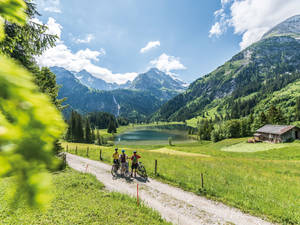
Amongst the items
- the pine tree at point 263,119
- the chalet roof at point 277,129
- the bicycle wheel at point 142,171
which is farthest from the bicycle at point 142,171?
the pine tree at point 263,119

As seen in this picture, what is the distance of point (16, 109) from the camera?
1.97 ft

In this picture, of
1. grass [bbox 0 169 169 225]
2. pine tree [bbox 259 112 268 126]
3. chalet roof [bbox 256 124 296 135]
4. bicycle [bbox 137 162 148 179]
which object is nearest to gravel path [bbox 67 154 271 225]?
bicycle [bbox 137 162 148 179]

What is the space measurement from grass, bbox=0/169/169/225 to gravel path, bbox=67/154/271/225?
189 cm

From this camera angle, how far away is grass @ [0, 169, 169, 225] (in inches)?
352

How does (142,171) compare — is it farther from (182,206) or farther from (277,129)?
(277,129)

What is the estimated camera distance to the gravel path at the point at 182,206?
11273 mm

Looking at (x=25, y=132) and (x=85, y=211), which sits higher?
(x=25, y=132)

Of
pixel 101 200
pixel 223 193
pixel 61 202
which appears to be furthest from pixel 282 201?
pixel 61 202

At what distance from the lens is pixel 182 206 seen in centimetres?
1288

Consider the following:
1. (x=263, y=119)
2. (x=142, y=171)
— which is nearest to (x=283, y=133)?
(x=263, y=119)

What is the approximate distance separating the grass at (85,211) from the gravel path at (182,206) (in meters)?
1.89

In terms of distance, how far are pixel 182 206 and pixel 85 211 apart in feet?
24.1

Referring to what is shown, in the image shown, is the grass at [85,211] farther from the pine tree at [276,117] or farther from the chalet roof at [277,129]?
the pine tree at [276,117]

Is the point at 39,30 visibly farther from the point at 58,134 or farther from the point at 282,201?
the point at 282,201
